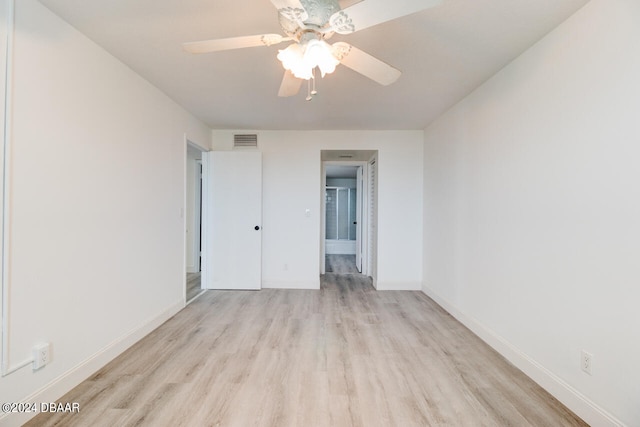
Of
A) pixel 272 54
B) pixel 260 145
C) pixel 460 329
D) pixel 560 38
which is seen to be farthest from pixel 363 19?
pixel 260 145

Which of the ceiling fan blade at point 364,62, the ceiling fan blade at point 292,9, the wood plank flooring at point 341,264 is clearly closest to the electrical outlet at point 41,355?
the ceiling fan blade at point 292,9

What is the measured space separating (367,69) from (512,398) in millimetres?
2187

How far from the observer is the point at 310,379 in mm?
1993

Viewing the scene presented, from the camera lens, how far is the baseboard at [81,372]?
1549 millimetres

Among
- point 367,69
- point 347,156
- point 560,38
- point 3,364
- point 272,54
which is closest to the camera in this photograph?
point 3,364

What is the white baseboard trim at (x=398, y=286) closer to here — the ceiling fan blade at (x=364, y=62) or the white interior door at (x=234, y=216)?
the white interior door at (x=234, y=216)

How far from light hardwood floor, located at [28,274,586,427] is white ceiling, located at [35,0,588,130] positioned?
2.30m

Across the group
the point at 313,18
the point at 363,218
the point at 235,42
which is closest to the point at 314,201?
the point at 363,218

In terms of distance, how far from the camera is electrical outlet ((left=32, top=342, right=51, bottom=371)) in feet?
5.32

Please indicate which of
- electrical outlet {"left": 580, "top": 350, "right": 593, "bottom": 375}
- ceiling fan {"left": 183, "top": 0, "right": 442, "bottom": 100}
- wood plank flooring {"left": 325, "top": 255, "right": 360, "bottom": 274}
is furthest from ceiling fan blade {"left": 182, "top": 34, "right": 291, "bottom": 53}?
wood plank flooring {"left": 325, "top": 255, "right": 360, "bottom": 274}

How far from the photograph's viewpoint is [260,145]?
4293 millimetres

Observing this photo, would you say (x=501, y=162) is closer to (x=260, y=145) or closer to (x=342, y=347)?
(x=342, y=347)

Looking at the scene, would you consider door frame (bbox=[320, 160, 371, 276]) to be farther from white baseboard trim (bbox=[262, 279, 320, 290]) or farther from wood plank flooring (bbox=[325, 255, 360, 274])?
white baseboard trim (bbox=[262, 279, 320, 290])

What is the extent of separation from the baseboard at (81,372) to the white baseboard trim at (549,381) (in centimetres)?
304
